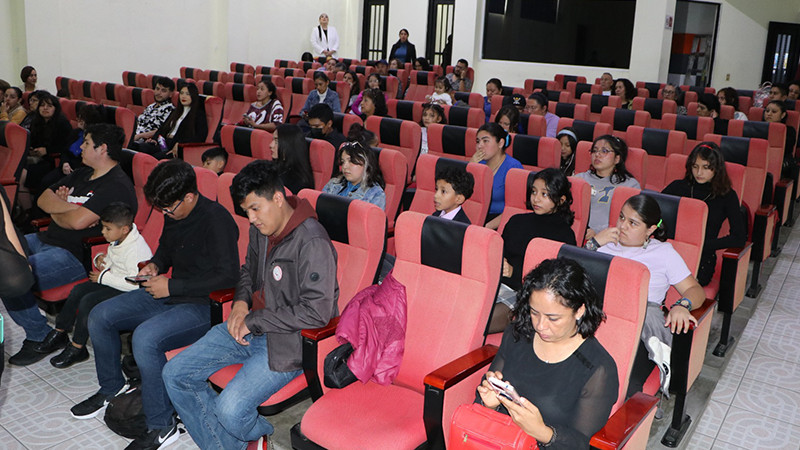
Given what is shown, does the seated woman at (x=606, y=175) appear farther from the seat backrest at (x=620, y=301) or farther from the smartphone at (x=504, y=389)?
the smartphone at (x=504, y=389)

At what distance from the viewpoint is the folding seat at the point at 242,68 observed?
1134 cm

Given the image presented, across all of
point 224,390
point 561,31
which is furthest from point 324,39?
point 224,390

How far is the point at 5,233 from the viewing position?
6.09 feet

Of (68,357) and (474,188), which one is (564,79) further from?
(68,357)

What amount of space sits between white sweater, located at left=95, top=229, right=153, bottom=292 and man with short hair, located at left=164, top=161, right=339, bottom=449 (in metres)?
0.76

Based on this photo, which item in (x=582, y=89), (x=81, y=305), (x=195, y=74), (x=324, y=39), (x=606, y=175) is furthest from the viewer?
(x=324, y=39)

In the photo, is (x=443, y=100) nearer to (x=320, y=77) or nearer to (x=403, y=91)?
(x=320, y=77)

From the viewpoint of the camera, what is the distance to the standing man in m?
13.4

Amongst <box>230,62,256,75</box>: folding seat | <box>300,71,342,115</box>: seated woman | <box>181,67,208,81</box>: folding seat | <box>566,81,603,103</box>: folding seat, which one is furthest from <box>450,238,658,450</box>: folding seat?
<box>230,62,256,75</box>: folding seat

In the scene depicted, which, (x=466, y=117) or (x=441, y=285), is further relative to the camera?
(x=466, y=117)

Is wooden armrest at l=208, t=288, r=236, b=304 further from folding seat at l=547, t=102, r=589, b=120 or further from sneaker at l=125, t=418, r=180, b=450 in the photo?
folding seat at l=547, t=102, r=589, b=120

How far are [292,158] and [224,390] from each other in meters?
2.05

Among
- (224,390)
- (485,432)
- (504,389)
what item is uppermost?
(504,389)

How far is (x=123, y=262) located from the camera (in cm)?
309
